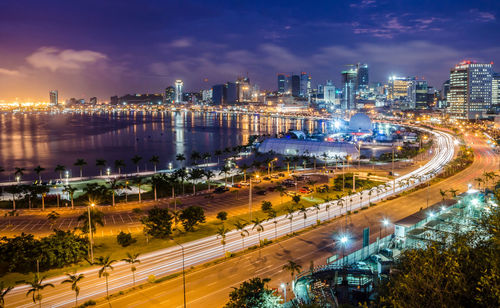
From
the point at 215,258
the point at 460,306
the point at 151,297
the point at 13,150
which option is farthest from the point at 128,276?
the point at 13,150

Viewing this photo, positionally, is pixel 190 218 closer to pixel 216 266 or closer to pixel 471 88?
pixel 216 266

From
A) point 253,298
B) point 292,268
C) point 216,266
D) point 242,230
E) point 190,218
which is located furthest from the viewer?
point 190,218

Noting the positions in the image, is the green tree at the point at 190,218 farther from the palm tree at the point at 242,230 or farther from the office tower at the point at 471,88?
the office tower at the point at 471,88

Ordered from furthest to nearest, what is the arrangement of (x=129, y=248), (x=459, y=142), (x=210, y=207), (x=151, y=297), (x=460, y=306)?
(x=459, y=142), (x=210, y=207), (x=129, y=248), (x=151, y=297), (x=460, y=306)

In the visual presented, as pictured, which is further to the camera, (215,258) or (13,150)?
(13,150)

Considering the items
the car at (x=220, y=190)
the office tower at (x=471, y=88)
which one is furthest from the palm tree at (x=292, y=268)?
the office tower at (x=471, y=88)

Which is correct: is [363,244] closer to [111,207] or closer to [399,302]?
[399,302]

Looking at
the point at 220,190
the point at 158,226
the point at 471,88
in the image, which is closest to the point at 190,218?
the point at 158,226

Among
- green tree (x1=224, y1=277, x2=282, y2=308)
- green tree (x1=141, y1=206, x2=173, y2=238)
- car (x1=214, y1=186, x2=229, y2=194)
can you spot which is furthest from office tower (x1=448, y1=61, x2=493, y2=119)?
green tree (x1=224, y1=277, x2=282, y2=308)
